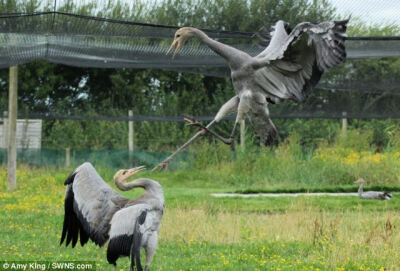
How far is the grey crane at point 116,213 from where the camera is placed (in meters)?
5.18

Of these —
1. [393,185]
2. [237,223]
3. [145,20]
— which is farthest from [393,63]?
[237,223]

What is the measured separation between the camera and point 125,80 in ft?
68.9

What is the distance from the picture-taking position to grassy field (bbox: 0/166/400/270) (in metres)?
6.57

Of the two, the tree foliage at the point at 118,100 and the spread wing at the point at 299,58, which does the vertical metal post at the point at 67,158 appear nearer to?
the tree foliage at the point at 118,100

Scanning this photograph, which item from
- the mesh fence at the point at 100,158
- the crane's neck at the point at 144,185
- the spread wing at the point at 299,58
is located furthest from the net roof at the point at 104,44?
the mesh fence at the point at 100,158

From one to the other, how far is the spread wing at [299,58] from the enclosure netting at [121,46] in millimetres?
4022

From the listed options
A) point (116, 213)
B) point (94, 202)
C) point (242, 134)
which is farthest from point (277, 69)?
point (242, 134)

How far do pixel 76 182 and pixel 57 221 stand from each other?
3.58 metres

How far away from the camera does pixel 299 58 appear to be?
557 cm

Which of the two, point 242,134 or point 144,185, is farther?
point 242,134

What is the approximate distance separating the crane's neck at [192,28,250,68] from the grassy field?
2.06 metres

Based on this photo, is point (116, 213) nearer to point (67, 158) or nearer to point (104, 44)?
point (104, 44)

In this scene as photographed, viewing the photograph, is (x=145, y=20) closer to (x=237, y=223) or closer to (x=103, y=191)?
(x=237, y=223)

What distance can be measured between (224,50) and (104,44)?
20.9ft
